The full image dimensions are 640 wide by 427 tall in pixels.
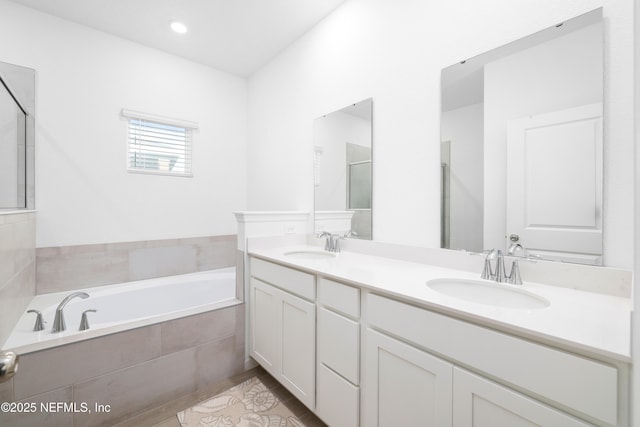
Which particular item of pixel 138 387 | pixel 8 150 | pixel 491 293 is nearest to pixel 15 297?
pixel 138 387

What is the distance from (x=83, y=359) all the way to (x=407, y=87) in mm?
2385

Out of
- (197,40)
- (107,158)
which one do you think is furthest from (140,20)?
(107,158)

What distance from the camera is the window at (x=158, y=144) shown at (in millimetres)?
2559

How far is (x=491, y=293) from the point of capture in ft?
3.77

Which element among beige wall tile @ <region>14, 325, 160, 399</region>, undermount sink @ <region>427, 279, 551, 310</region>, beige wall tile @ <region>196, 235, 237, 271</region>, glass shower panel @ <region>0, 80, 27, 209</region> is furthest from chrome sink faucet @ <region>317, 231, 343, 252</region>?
glass shower panel @ <region>0, 80, 27, 209</region>

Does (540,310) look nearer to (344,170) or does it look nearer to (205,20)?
(344,170)

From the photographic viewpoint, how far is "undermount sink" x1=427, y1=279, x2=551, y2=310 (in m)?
1.03

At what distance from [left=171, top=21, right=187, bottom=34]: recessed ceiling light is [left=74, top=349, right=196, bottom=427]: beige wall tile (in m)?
2.59

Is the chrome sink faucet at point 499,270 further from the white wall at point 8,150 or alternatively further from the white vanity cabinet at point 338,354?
the white wall at point 8,150

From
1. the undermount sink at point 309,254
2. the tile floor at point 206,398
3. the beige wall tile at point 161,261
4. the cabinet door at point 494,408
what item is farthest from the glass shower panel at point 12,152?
the cabinet door at point 494,408

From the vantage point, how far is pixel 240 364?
79.1 inches

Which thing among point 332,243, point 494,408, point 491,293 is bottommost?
point 494,408

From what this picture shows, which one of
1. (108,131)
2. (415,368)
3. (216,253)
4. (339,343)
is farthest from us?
(216,253)

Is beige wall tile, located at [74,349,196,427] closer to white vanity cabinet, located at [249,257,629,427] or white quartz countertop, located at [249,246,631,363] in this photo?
white vanity cabinet, located at [249,257,629,427]
